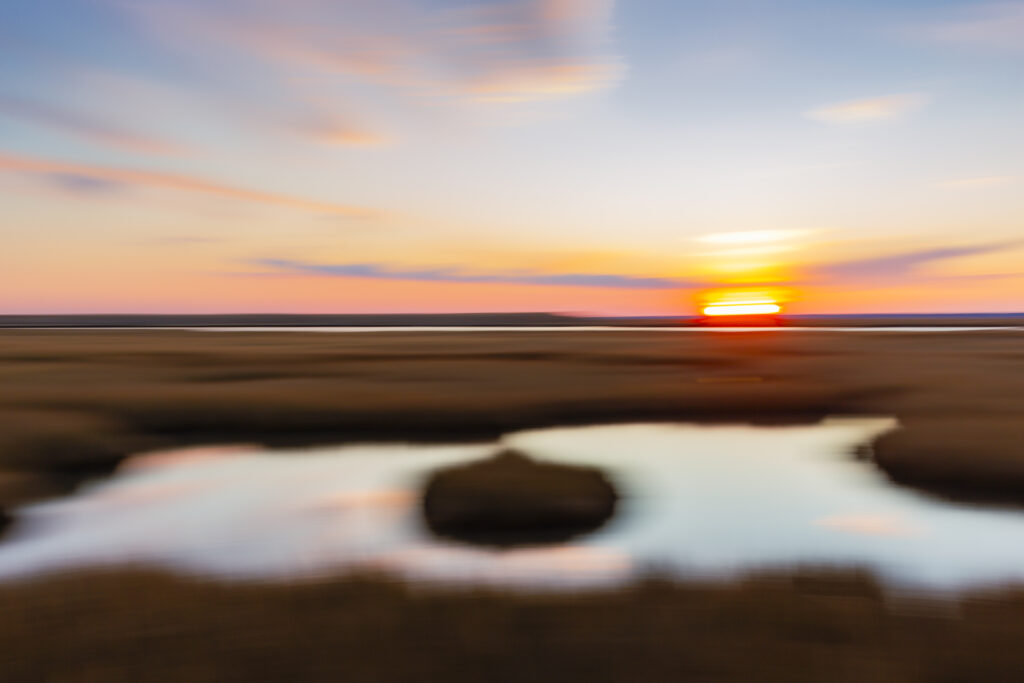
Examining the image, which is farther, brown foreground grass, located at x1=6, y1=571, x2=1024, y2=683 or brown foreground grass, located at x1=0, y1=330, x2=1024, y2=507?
brown foreground grass, located at x1=0, y1=330, x2=1024, y2=507

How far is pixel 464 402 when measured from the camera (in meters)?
23.4

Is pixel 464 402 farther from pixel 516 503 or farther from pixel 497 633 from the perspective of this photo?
pixel 497 633

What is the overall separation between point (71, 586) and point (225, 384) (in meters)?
22.2

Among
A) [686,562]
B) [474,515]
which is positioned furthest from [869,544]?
[474,515]

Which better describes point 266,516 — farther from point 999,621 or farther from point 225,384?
point 225,384

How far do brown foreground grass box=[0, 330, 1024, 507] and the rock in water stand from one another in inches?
221

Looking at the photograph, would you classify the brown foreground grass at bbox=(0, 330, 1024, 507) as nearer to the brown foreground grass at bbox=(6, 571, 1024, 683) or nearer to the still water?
the still water

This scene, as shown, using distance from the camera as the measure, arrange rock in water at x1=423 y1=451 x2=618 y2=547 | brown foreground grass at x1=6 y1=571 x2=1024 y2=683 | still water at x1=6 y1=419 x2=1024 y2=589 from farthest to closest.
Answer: rock in water at x1=423 y1=451 x2=618 y2=547
still water at x1=6 y1=419 x2=1024 y2=589
brown foreground grass at x1=6 y1=571 x2=1024 y2=683

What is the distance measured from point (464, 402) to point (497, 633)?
56.7 ft

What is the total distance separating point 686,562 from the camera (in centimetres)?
998

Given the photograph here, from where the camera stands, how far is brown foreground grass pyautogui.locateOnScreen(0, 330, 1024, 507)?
611 inches

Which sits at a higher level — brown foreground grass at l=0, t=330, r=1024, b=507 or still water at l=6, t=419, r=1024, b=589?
brown foreground grass at l=0, t=330, r=1024, b=507

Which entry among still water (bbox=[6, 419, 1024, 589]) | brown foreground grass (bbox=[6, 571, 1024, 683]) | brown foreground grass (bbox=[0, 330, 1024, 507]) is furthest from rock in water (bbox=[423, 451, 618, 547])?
brown foreground grass (bbox=[0, 330, 1024, 507])

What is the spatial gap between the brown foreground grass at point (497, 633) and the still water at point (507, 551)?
117 centimetres
